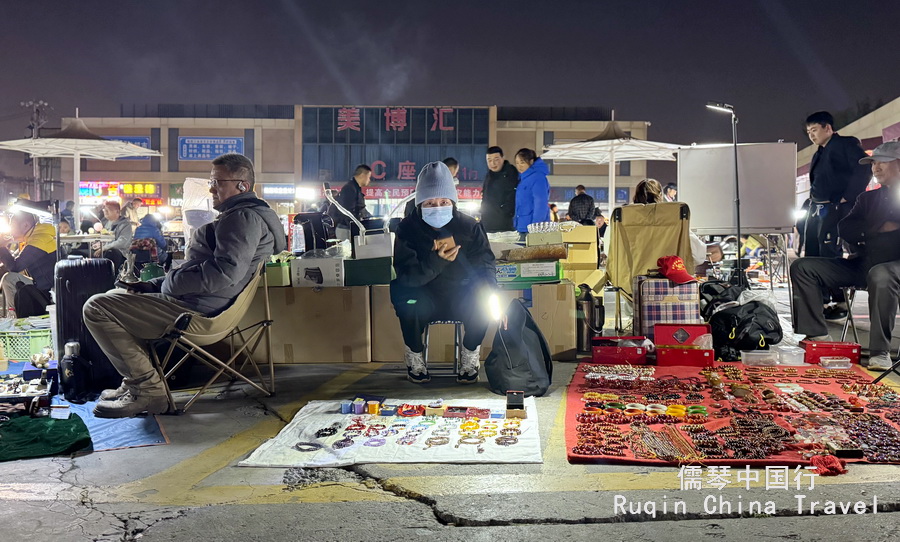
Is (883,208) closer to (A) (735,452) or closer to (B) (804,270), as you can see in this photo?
(B) (804,270)

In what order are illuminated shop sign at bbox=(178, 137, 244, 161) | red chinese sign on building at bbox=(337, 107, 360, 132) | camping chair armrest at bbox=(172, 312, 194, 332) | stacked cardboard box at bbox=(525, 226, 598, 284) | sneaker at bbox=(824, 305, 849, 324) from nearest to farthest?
camping chair armrest at bbox=(172, 312, 194, 332)
sneaker at bbox=(824, 305, 849, 324)
stacked cardboard box at bbox=(525, 226, 598, 284)
red chinese sign on building at bbox=(337, 107, 360, 132)
illuminated shop sign at bbox=(178, 137, 244, 161)

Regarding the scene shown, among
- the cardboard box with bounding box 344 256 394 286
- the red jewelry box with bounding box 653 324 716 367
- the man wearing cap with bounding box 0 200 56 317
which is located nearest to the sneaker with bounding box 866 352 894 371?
the red jewelry box with bounding box 653 324 716 367

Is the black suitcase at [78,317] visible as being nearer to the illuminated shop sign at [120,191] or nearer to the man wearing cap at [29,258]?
the man wearing cap at [29,258]

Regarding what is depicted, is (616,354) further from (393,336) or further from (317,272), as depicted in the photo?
(317,272)

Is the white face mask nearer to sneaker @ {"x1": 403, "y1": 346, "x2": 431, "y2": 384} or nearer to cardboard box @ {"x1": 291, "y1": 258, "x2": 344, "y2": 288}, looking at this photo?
sneaker @ {"x1": 403, "y1": 346, "x2": 431, "y2": 384}

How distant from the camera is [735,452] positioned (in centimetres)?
336

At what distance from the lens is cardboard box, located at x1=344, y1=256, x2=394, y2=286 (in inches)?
238

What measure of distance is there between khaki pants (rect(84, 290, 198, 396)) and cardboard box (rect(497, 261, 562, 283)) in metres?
2.66

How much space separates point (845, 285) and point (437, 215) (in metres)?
3.42

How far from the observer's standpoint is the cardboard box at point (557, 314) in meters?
6.05

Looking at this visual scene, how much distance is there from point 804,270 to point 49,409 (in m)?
5.58

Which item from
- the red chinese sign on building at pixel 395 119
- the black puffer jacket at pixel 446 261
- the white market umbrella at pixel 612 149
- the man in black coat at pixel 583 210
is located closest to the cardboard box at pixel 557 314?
the black puffer jacket at pixel 446 261

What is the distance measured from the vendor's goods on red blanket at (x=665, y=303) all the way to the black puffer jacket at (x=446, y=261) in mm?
1664

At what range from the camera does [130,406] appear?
430 centimetres
